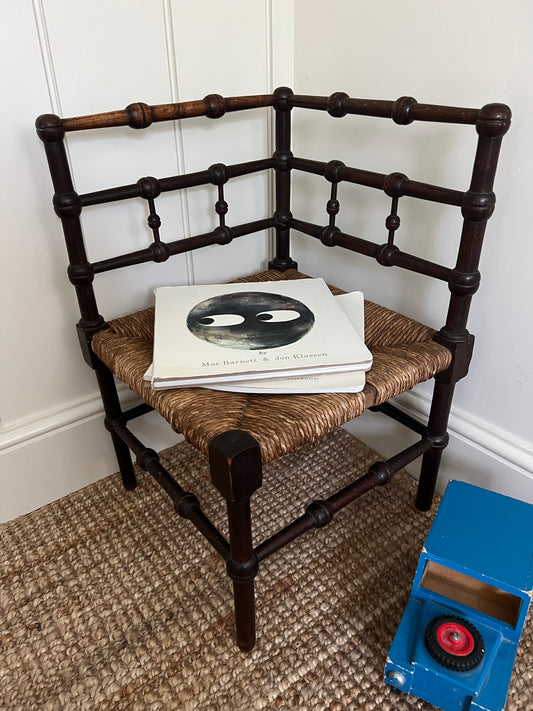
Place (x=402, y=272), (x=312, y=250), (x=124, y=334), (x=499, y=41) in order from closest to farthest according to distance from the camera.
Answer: (x=499, y=41), (x=124, y=334), (x=402, y=272), (x=312, y=250)

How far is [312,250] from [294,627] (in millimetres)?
604

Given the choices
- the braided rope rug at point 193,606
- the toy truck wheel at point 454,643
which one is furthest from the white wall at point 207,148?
the toy truck wheel at point 454,643

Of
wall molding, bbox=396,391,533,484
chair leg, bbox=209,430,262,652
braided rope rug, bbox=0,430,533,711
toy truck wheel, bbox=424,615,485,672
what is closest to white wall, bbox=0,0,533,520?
wall molding, bbox=396,391,533,484

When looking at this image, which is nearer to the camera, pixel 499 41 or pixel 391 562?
pixel 499 41

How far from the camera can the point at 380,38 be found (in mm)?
749

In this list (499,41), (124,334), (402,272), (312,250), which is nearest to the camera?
(499,41)

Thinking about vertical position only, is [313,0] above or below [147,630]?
above

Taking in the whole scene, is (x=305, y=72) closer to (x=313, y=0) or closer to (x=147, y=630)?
(x=313, y=0)

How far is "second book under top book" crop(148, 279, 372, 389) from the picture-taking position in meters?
0.60

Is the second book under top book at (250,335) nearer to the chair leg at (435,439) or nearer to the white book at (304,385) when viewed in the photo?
the white book at (304,385)

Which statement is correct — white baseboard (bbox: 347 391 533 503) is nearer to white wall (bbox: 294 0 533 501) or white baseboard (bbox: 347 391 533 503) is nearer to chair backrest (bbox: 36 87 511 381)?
white wall (bbox: 294 0 533 501)

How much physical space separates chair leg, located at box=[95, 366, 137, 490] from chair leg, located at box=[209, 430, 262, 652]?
331mm

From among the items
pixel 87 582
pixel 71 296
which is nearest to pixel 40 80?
pixel 71 296

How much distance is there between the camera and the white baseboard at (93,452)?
0.81m
